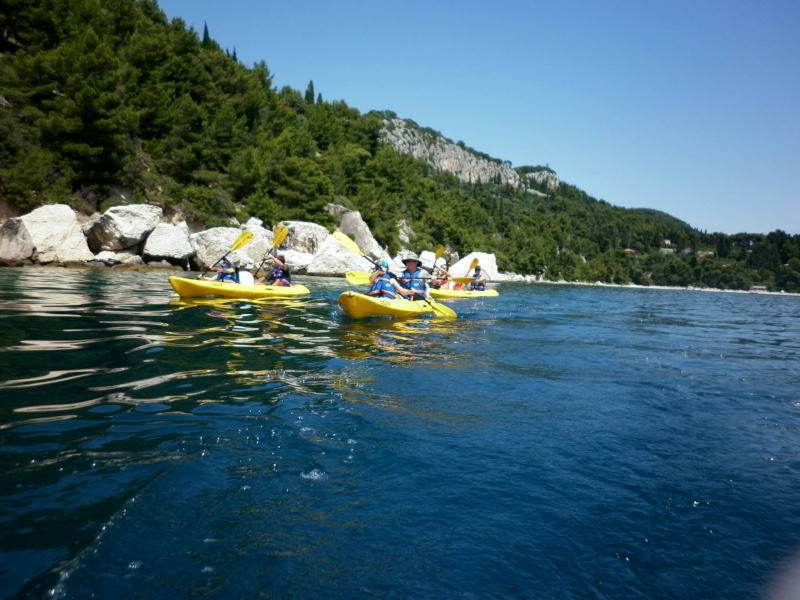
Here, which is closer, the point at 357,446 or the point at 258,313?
the point at 357,446

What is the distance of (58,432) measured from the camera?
3.24 m

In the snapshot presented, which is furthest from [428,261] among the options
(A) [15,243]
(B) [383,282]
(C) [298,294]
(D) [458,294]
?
(B) [383,282]

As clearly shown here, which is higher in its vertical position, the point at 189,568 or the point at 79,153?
the point at 79,153

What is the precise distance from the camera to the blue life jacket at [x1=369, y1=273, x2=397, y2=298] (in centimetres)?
1120

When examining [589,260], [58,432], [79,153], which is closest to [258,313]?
[58,432]

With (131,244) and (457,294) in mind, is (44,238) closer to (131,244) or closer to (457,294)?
(131,244)

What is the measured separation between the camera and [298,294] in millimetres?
13781

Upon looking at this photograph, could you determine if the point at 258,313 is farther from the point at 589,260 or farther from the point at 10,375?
the point at 589,260

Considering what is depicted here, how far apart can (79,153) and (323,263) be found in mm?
13352

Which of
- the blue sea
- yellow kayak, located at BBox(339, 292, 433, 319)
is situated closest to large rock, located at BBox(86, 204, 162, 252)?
yellow kayak, located at BBox(339, 292, 433, 319)

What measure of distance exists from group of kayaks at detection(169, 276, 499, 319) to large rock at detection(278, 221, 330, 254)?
1805 cm

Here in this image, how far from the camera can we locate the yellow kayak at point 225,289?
11008mm

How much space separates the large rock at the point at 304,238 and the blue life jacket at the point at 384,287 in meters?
20.7

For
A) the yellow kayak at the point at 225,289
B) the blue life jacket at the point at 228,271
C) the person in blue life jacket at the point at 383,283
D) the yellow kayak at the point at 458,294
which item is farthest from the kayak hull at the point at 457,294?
the blue life jacket at the point at 228,271
